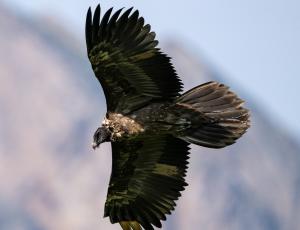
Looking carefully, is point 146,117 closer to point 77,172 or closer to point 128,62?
point 128,62

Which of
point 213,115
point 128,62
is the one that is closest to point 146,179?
point 213,115

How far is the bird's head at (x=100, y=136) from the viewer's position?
51.4 ft

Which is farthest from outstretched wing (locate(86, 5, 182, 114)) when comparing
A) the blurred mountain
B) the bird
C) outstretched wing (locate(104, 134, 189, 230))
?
the blurred mountain

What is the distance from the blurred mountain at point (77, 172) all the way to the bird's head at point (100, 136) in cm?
12005

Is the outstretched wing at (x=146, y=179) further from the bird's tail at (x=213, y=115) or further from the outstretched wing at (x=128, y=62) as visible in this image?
the outstretched wing at (x=128, y=62)

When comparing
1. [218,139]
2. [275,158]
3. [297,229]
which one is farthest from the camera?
[275,158]

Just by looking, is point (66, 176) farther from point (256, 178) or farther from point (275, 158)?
point (275, 158)

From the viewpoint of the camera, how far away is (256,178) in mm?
174250

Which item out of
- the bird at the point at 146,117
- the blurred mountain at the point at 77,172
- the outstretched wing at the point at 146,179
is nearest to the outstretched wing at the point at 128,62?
the bird at the point at 146,117

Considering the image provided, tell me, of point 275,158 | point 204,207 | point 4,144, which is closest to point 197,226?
point 204,207

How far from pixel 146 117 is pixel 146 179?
1364 mm

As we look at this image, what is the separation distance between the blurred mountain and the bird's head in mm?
120046

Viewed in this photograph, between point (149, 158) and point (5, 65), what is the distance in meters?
173

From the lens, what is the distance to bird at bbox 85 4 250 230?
15141 mm
